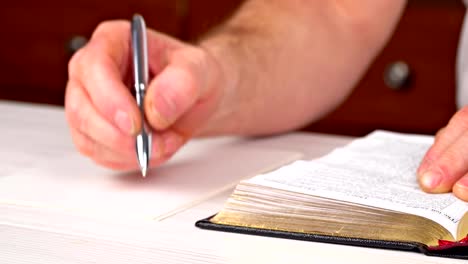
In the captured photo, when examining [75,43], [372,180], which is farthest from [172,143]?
[75,43]

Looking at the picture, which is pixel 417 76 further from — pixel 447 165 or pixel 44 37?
pixel 447 165

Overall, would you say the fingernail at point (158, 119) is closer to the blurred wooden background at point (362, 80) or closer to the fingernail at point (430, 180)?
the fingernail at point (430, 180)

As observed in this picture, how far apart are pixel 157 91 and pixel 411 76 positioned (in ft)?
3.62

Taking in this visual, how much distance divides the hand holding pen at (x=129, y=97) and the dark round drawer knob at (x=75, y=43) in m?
1.21

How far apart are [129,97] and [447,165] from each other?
10.3 inches

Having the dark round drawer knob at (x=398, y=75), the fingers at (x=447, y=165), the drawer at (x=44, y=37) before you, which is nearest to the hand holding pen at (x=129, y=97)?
the fingers at (x=447, y=165)

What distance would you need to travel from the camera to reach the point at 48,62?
6.91 ft

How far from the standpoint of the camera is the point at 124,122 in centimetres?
73

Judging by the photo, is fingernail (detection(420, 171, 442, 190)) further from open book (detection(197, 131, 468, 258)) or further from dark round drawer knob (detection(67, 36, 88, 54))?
dark round drawer knob (detection(67, 36, 88, 54))

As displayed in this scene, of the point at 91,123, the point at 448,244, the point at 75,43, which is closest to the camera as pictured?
the point at 448,244

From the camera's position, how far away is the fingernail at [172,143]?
2.65ft

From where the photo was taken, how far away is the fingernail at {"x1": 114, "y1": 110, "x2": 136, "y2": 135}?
73 centimetres

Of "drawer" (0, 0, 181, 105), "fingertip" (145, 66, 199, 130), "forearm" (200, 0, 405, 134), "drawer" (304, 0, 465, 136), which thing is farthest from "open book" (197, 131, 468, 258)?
"drawer" (0, 0, 181, 105)

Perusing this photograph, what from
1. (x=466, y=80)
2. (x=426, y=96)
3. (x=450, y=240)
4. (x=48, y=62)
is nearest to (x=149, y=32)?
(x=450, y=240)
